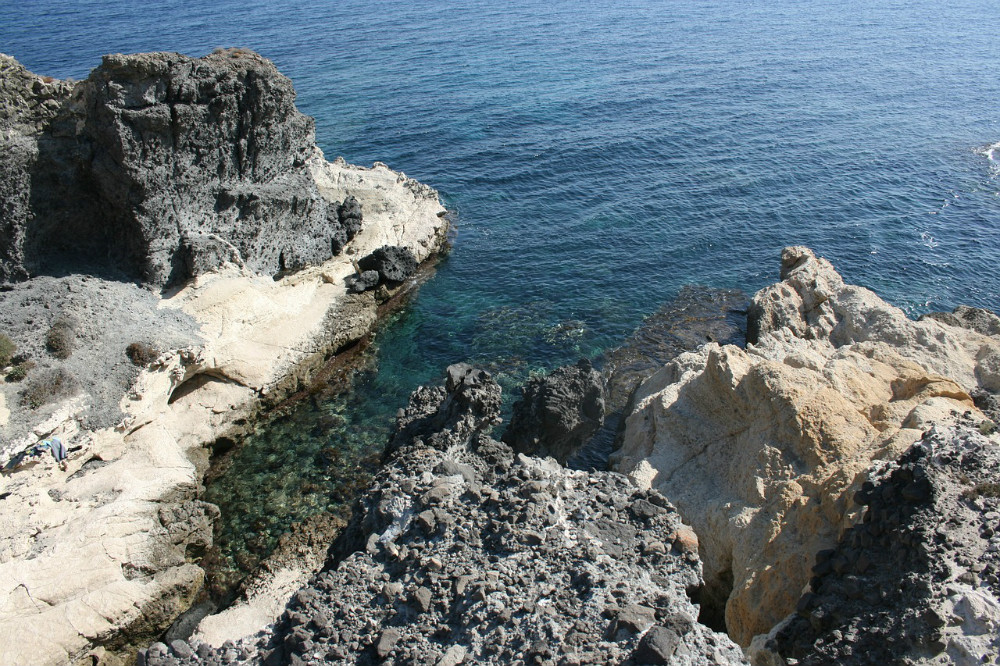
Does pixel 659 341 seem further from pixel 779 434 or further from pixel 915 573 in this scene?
→ pixel 915 573

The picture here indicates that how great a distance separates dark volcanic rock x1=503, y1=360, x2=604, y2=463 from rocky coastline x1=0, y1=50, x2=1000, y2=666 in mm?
147

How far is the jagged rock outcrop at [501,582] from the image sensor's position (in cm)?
1541

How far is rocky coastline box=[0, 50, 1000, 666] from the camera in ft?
53.1

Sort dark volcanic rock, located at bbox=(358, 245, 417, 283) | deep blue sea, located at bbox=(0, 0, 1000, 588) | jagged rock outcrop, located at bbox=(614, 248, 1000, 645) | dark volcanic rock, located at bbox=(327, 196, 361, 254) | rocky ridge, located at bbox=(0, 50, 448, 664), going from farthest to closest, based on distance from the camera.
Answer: dark volcanic rock, located at bbox=(327, 196, 361, 254)
dark volcanic rock, located at bbox=(358, 245, 417, 283)
deep blue sea, located at bbox=(0, 0, 1000, 588)
rocky ridge, located at bbox=(0, 50, 448, 664)
jagged rock outcrop, located at bbox=(614, 248, 1000, 645)

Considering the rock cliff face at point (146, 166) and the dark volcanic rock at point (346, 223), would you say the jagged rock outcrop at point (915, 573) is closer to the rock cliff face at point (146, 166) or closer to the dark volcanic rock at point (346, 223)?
the rock cliff face at point (146, 166)

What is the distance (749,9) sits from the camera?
110 meters

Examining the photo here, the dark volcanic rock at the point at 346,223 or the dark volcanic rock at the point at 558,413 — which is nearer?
the dark volcanic rock at the point at 558,413

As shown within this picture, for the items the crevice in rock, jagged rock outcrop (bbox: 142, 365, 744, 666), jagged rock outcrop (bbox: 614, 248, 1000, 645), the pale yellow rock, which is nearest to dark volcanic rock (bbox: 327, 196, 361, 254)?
the pale yellow rock

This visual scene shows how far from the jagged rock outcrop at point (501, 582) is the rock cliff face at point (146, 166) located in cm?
2014

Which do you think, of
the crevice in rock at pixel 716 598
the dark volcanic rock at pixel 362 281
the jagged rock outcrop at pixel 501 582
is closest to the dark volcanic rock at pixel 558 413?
the jagged rock outcrop at pixel 501 582

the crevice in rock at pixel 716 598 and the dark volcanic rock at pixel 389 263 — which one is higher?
the dark volcanic rock at pixel 389 263

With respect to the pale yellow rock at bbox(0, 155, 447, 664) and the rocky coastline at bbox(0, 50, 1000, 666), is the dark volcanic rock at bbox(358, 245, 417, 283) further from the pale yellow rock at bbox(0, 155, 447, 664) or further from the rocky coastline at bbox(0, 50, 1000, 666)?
the pale yellow rock at bbox(0, 155, 447, 664)

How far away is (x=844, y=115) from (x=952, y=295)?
31669 millimetres

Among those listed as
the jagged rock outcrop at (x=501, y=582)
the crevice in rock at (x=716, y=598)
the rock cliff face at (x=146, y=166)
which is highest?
the rock cliff face at (x=146, y=166)
